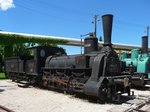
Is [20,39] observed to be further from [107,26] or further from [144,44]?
[107,26]

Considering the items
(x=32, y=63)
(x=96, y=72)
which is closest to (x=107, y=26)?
(x=96, y=72)

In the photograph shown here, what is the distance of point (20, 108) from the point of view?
10109 millimetres

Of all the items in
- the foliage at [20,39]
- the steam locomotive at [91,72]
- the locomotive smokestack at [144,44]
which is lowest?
the steam locomotive at [91,72]

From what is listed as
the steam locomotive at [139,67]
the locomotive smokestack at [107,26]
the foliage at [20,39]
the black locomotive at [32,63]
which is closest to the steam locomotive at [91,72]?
the locomotive smokestack at [107,26]

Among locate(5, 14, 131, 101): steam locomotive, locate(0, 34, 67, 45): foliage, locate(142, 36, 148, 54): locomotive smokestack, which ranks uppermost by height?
locate(0, 34, 67, 45): foliage

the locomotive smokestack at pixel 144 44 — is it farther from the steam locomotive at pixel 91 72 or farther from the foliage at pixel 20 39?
the foliage at pixel 20 39

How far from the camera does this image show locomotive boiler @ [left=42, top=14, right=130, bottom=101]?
11135 millimetres

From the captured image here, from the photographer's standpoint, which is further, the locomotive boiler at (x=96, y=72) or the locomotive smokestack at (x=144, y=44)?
the locomotive smokestack at (x=144, y=44)

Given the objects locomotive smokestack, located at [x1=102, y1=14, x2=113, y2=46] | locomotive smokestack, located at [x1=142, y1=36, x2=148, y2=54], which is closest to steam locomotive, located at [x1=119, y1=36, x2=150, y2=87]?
locomotive smokestack, located at [x1=142, y1=36, x2=148, y2=54]

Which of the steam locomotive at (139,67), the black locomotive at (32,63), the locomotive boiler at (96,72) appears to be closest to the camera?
the locomotive boiler at (96,72)

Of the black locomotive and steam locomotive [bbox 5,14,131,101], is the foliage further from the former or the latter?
steam locomotive [bbox 5,14,131,101]

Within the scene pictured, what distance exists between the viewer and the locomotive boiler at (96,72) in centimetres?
1114

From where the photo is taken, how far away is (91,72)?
470 inches

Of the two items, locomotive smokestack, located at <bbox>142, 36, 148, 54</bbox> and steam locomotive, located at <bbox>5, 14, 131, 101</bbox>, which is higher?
locomotive smokestack, located at <bbox>142, 36, 148, 54</bbox>
